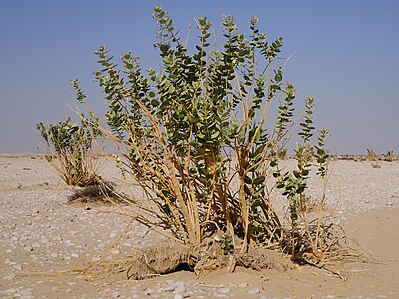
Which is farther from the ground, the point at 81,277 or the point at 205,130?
the point at 205,130

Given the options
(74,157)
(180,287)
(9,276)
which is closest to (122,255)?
(9,276)

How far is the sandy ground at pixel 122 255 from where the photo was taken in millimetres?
4312

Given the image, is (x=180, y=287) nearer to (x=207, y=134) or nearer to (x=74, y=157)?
(x=207, y=134)

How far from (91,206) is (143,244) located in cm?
348

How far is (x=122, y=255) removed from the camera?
616 cm

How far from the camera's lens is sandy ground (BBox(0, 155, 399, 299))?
14.1 feet

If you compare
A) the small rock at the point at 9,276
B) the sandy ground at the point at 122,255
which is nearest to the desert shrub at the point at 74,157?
the sandy ground at the point at 122,255

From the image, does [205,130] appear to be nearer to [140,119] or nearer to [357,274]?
[140,119]

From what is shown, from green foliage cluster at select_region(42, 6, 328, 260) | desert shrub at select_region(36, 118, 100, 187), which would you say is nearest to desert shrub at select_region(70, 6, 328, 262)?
green foliage cluster at select_region(42, 6, 328, 260)

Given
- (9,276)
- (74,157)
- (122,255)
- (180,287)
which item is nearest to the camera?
(180,287)

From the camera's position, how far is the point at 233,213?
16.5ft

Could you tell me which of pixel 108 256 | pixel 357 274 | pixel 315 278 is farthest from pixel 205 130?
pixel 108 256

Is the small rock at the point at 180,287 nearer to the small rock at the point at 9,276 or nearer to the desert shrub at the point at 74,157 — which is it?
the small rock at the point at 9,276

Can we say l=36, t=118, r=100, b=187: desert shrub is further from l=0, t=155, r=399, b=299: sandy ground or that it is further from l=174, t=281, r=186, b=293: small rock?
l=174, t=281, r=186, b=293: small rock
